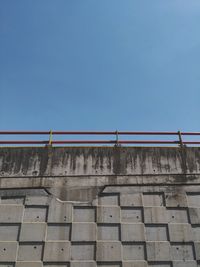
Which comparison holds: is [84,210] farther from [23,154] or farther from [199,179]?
[199,179]

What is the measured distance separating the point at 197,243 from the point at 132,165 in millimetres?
3127

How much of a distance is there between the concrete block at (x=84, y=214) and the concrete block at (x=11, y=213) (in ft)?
5.63

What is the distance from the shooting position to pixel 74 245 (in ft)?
24.6

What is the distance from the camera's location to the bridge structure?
292 inches

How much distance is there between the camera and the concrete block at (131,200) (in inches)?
324

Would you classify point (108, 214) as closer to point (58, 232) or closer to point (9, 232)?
point (58, 232)

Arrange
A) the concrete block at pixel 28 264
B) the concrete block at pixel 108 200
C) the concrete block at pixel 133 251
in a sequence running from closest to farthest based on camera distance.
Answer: the concrete block at pixel 28 264
the concrete block at pixel 133 251
the concrete block at pixel 108 200

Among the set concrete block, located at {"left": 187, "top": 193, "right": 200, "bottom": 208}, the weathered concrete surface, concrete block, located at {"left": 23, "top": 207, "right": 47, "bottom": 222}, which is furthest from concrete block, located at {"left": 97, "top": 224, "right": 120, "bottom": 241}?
concrete block, located at {"left": 187, "top": 193, "right": 200, "bottom": 208}

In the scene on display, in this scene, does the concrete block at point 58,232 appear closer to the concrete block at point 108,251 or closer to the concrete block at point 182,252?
the concrete block at point 108,251

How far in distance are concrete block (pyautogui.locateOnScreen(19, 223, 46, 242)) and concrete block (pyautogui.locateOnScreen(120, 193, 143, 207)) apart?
8.54 ft

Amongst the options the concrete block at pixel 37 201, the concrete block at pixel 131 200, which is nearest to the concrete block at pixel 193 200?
the concrete block at pixel 131 200

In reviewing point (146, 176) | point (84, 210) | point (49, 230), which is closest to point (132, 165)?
point (146, 176)

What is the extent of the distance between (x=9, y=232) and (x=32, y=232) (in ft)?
2.29

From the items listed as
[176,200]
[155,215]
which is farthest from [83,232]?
[176,200]
